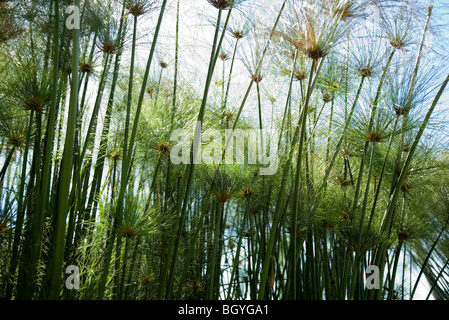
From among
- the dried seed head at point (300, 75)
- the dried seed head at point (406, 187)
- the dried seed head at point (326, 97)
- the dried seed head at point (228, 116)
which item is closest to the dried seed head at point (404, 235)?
the dried seed head at point (406, 187)

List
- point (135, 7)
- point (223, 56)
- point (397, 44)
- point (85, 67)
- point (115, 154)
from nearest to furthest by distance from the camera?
point (135, 7) < point (85, 67) < point (115, 154) < point (397, 44) < point (223, 56)

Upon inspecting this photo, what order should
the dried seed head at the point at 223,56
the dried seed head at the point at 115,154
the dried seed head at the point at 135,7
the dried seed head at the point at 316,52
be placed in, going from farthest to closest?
the dried seed head at the point at 223,56 → the dried seed head at the point at 115,154 → the dried seed head at the point at 135,7 → the dried seed head at the point at 316,52

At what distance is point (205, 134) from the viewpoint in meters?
2.17

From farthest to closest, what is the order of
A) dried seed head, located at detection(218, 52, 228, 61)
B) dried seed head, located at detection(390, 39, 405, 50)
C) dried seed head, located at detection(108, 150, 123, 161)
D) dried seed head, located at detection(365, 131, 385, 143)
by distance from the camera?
dried seed head, located at detection(218, 52, 228, 61)
dried seed head, located at detection(390, 39, 405, 50)
dried seed head, located at detection(108, 150, 123, 161)
dried seed head, located at detection(365, 131, 385, 143)

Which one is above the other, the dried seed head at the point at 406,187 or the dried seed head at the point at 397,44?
the dried seed head at the point at 397,44

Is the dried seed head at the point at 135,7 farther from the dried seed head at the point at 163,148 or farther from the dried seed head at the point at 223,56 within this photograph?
the dried seed head at the point at 223,56

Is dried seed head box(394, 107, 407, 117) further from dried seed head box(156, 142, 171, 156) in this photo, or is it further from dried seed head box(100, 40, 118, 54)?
dried seed head box(100, 40, 118, 54)

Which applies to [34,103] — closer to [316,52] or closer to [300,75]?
[316,52]

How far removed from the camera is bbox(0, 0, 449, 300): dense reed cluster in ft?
6.00

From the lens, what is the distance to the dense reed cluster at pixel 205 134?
183 centimetres

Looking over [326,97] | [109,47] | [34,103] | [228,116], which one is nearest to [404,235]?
A: [326,97]

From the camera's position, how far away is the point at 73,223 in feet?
6.48

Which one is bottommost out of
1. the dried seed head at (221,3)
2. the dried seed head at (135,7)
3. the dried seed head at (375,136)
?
the dried seed head at (375,136)

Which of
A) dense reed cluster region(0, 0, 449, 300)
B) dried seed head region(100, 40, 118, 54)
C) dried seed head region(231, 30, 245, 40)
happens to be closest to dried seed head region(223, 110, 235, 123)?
dense reed cluster region(0, 0, 449, 300)
